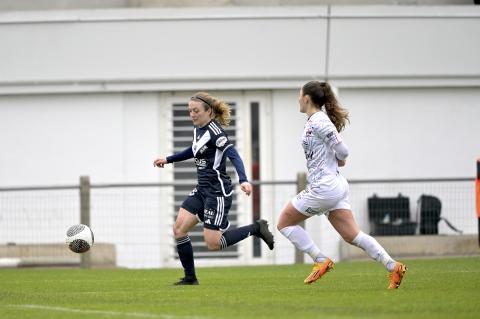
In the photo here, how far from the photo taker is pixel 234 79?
2461cm

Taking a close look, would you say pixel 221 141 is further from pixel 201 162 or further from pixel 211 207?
pixel 211 207

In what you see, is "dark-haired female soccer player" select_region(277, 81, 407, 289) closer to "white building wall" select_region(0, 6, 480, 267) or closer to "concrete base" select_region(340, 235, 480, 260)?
"concrete base" select_region(340, 235, 480, 260)

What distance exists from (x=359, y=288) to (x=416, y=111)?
12765 millimetres

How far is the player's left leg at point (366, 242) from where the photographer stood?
40.3 ft

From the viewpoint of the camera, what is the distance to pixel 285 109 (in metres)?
25.1

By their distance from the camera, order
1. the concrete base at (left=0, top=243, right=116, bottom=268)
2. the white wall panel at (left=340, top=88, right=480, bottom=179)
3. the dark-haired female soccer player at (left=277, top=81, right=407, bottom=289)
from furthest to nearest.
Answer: the white wall panel at (left=340, top=88, right=480, bottom=179) → the concrete base at (left=0, top=243, right=116, bottom=268) → the dark-haired female soccer player at (left=277, top=81, right=407, bottom=289)

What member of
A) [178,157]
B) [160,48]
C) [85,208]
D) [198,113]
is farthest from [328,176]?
[160,48]

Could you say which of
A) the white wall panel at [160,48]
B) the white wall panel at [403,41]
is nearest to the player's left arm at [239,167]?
the white wall panel at [160,48]

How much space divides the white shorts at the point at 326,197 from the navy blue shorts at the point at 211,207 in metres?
1.34

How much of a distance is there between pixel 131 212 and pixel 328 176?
10.2 meters

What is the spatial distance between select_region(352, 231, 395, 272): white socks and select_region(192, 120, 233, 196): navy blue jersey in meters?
1.91

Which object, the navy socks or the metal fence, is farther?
the metal fence

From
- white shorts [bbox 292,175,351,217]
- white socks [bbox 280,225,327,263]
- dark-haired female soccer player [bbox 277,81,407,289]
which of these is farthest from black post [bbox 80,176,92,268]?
white shorts [bbox 292,175,351,217]

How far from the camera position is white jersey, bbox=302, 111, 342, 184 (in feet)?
40.9
